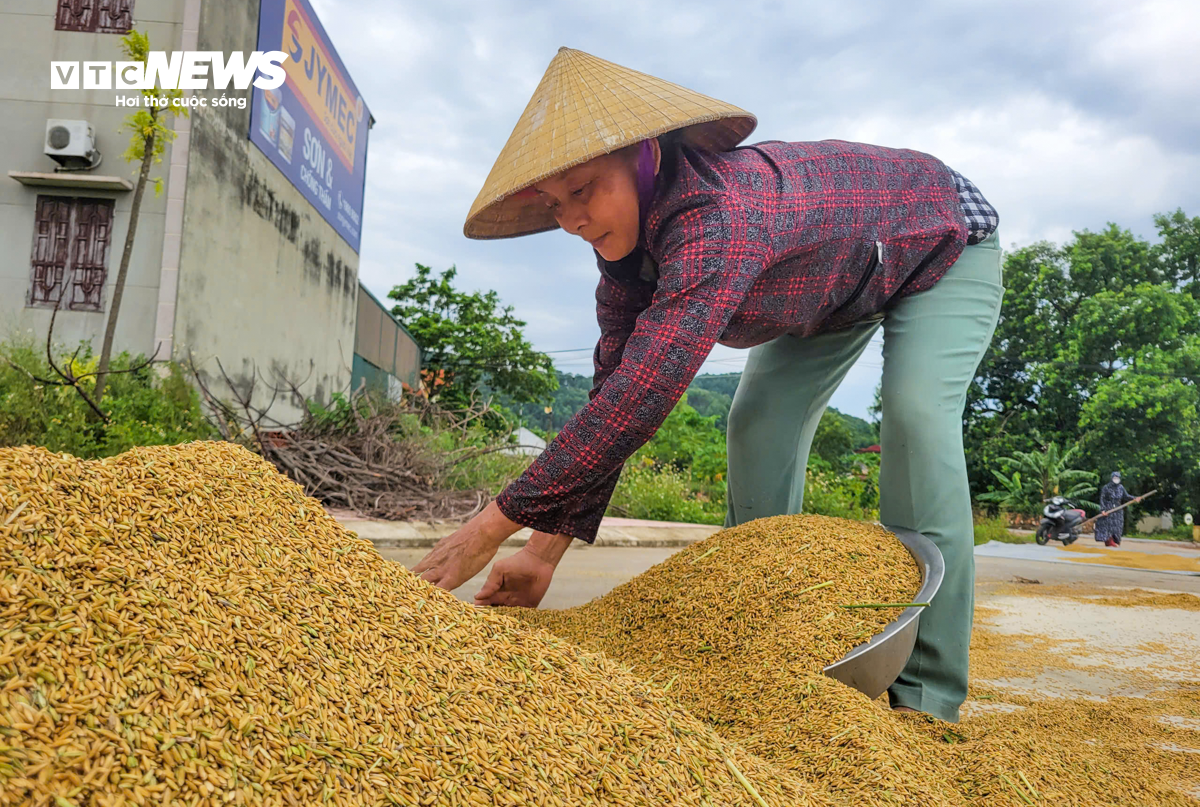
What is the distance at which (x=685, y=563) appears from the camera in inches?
73.2

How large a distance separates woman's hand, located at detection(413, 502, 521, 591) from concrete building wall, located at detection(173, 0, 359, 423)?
234 inches

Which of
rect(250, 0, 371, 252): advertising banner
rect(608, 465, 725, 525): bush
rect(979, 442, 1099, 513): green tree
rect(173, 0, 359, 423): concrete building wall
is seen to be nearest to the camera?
rect(173, 0, 359, 423): concrete building wall

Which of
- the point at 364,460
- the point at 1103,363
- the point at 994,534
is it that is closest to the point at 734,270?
the point at 364,460

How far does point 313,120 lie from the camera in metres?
9.65

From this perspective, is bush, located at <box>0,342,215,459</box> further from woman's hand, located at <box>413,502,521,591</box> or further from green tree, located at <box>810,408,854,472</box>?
green tree, located at <box>810,408,854,472</box>

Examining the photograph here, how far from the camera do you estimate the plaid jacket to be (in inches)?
58.1

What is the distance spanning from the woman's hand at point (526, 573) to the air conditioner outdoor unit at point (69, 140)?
673 cm

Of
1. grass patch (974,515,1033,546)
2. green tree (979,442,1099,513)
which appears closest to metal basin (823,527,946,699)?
grass patch (974,515,1033,546)

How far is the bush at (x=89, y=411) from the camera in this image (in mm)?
4258

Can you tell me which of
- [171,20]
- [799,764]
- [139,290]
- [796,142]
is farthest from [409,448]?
[799,764]

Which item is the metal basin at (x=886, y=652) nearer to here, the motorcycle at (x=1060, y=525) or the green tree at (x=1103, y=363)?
the motorcycle at (x=1060, y=525)

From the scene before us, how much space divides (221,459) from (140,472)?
0.17m

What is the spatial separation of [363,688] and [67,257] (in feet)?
24.1

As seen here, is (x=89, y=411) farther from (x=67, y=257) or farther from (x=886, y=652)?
(x=886, y=652)
